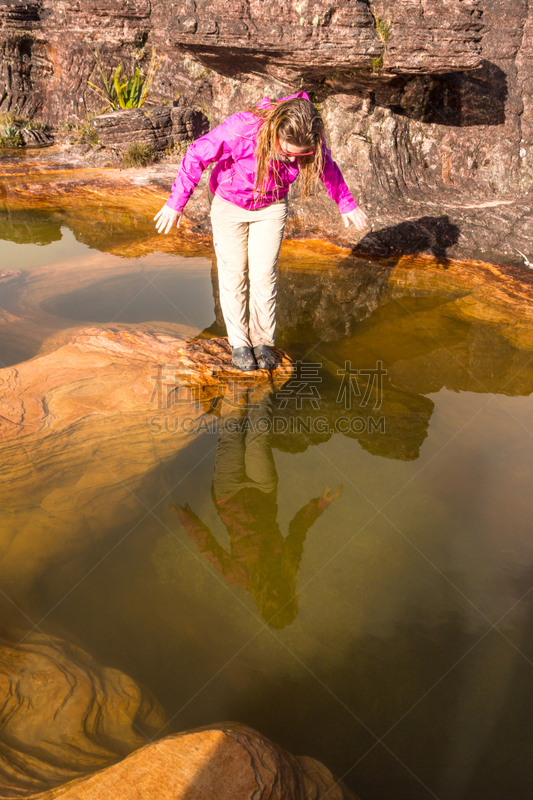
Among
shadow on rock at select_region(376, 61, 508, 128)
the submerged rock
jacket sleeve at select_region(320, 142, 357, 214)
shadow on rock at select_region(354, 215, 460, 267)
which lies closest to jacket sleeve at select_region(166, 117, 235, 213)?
jacket sleeve at select_region(320, 142, 357, 214)

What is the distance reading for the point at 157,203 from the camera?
5477 mm

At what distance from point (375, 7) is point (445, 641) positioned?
5.39 m

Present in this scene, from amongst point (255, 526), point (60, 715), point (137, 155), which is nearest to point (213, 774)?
point (60, 715)

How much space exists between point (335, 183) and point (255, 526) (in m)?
1.86

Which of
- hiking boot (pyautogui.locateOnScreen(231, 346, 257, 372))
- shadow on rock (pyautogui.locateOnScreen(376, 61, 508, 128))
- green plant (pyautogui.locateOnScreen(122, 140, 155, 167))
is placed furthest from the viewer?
green plant (pyautogui.locateOnScreen(122, 140, 155, 167))

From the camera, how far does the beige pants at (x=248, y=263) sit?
267 cm

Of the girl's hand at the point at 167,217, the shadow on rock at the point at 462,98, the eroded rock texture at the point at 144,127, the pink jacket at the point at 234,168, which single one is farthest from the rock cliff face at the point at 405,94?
the girl's hand at the point at 167,217

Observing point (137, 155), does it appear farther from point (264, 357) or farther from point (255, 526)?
point (255, 526)

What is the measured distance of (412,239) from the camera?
4.63 m

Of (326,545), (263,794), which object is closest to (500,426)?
(326,545)

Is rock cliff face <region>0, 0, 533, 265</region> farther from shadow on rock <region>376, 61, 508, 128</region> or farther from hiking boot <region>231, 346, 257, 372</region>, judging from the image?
hiking boot <region>231, 346, 257, 372</region>

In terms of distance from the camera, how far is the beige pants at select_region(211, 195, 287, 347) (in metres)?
2.67

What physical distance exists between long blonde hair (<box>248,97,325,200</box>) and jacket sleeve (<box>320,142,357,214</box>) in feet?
0.76

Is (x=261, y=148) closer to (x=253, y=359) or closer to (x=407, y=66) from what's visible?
(x=253, y=359)
